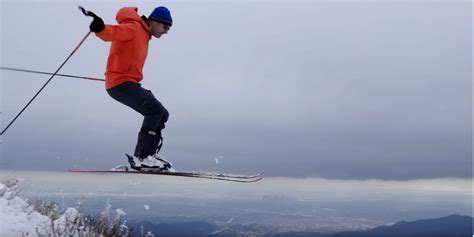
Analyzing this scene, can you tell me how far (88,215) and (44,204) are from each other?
1.15m

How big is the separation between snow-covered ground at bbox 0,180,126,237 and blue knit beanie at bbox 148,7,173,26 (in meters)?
3.35

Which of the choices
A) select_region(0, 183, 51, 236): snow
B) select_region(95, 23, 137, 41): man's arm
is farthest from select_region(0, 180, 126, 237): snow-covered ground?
select_region(95, 23, 137, 41): man's arm

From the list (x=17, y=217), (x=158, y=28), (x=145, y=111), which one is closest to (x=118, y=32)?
(x=158, y=28)

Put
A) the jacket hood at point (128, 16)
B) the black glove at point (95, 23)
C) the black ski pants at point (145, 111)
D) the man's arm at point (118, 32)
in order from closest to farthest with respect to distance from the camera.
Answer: the black glove at point (95, 23), the man's arm at point (118, 32), the jacket hood at point (128, 16), the black ski pants at point (145, 111)

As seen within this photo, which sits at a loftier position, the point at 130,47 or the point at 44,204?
the point at 130,47

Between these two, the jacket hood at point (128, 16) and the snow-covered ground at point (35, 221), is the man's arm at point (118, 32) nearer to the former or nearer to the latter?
the jacket hood at point (128, 16)

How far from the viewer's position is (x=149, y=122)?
8.46m

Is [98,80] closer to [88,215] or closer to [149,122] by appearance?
[149,122]

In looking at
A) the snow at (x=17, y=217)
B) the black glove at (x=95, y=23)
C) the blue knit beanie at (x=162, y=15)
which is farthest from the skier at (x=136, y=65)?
the snow at (x=17, y=217)

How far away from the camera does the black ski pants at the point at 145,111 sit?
8.13 meters

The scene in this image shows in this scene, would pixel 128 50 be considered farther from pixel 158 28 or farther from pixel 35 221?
pixel 35 221

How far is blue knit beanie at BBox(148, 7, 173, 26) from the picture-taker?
26.9 feet

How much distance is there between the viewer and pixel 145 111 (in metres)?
8.34

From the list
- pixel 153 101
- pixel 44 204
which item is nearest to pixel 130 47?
pixel 153 101
